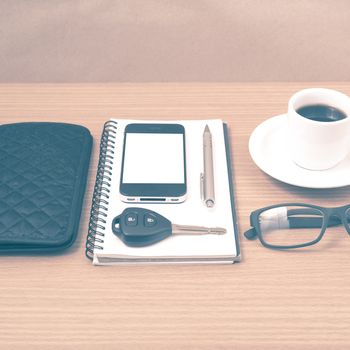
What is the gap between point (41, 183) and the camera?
646mm

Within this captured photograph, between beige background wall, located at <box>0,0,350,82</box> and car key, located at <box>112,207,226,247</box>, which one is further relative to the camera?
beige background wall, located at <box>0,0,350,82</box>

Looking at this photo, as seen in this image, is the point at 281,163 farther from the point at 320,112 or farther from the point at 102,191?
the point at 102,191

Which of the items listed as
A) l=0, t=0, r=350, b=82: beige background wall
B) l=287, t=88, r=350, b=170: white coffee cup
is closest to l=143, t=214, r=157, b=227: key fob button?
l=287, t=88, r=350, b=170: white coffee cup

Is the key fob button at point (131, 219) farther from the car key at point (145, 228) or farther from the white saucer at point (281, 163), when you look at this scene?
the white saucer at point (281, 163)

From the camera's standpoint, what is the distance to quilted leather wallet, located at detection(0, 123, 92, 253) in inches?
23.1

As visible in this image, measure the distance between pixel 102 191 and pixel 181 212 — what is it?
4.6 inches

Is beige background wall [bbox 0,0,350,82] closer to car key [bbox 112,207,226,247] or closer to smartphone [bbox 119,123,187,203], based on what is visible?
smartphone [bbox 119,123,187,203]

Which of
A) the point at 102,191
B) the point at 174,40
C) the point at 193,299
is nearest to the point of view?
the point at 193,299

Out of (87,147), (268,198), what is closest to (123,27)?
(87,147)

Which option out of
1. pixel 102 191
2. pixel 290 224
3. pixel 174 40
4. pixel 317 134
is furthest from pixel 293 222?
pixel 174 40

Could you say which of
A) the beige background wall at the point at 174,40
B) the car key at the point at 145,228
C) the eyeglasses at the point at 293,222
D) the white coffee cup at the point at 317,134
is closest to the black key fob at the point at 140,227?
the car key at the point at 145,228

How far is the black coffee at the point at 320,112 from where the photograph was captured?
2.18ft

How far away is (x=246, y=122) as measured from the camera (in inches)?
31.1

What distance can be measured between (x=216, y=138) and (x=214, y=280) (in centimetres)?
25
